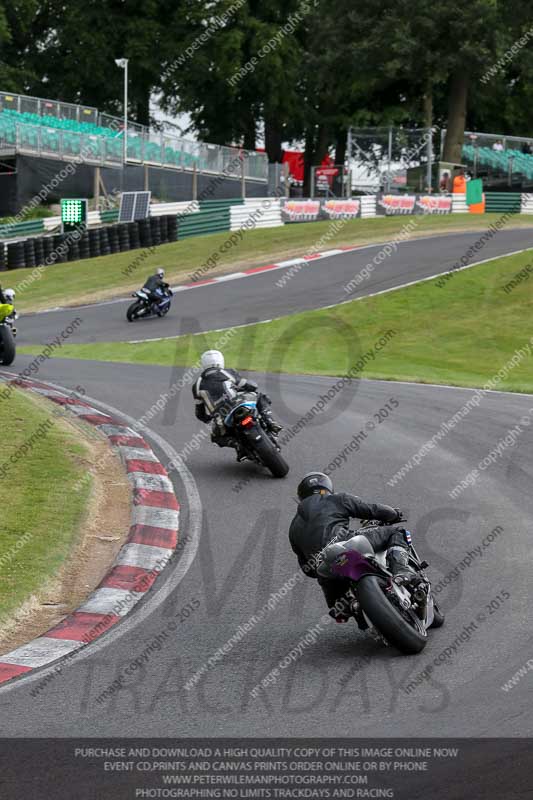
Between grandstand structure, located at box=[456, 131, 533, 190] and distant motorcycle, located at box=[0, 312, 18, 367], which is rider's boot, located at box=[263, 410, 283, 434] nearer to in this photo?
distant motorcycle, located at box=[0, 312, 18, 367]

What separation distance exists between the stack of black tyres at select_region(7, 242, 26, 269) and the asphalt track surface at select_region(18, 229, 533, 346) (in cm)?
618

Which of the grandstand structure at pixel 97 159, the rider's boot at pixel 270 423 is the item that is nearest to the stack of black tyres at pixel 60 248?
the grandstand structure at pixel 97 159

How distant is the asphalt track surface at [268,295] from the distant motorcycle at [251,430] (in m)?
14.3

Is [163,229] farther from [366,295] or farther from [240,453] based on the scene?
[240,453]

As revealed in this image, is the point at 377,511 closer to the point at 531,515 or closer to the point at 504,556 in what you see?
the point at 504,556

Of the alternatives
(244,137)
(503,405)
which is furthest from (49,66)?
(503,405)

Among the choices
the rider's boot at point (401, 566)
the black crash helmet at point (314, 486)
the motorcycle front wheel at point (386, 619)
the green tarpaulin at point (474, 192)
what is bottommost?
the motorcycle front wheel at point (386, 619)

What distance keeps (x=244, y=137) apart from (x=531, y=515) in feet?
193

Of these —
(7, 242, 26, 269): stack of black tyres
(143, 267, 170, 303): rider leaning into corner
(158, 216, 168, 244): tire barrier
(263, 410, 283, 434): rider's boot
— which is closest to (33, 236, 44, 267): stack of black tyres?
(7, 242, 26, 269): stack of black tyres

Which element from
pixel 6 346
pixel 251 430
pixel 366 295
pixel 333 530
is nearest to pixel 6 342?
pixel 6 346

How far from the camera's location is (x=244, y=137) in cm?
6644

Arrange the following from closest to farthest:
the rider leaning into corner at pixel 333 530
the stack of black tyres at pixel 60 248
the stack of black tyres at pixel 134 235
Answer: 1. the rider leaning into corner at pixel 333 530
2. the stack of black tyres at pixel 60 248
3. the stack of black tyres at pixel 134 235

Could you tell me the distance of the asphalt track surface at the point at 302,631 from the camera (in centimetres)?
586

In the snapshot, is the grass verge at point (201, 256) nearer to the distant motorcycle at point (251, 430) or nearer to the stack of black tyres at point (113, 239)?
the stack of black tyres at point (113, 239)
